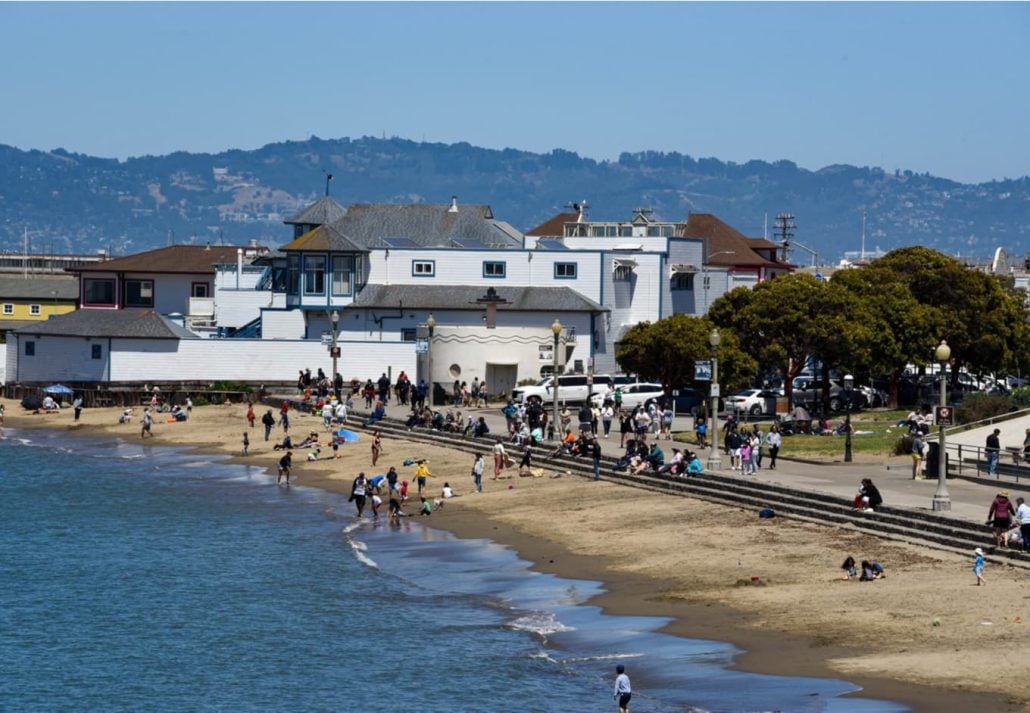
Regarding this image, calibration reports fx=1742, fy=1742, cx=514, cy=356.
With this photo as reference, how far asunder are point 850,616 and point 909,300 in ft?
150

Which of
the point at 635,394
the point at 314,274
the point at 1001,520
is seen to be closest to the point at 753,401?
the point at 635,394

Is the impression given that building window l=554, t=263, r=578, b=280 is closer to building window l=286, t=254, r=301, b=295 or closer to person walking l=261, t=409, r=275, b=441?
building window l=286, t=254, r=301, b=295

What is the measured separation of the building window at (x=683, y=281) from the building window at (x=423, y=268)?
13.9 meters

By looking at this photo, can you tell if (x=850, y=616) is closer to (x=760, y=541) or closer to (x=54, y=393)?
(x=760, y=541)

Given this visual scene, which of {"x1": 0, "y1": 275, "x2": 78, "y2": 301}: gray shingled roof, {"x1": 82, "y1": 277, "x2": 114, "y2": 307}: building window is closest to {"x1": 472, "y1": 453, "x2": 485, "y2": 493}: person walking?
{"x1": 82, "y1": 277, "x2": 114, "y2": 307}: building window

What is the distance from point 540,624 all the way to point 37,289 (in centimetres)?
9617

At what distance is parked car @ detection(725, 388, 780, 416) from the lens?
69.0 metres

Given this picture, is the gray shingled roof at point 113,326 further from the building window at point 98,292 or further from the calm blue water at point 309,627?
the calm blue water at point 309,627

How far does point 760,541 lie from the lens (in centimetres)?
4012

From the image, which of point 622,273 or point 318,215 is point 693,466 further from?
point 318,215

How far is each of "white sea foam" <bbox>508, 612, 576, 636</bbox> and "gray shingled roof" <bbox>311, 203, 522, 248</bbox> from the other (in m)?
58.0

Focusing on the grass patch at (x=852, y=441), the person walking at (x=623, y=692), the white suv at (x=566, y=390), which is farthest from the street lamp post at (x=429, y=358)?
the person walking at (x=623, y=692)

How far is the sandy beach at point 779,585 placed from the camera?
92.5 ft

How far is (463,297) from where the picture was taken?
275ft
